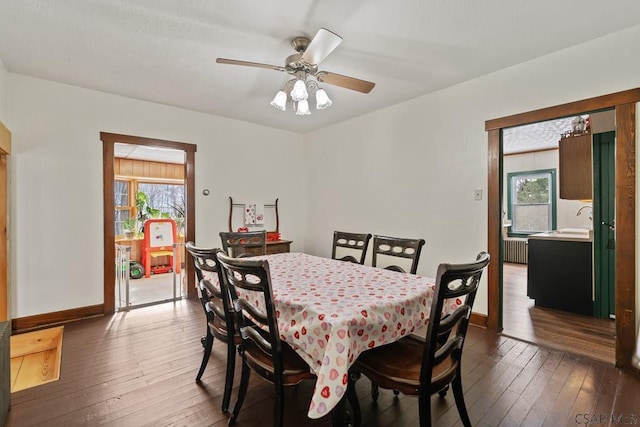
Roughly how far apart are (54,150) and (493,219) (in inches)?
177

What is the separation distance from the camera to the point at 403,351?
1.61 metres

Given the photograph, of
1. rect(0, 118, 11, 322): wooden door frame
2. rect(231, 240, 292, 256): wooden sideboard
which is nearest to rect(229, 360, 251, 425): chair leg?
rect(0, 118, 11, 322): wooden door frame

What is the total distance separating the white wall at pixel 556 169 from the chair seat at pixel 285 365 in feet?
20.8

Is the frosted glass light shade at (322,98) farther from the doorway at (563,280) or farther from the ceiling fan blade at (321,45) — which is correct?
the doorway at (563,280)

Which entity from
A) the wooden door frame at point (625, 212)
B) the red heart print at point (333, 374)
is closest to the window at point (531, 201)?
the wooden door frame at point (625, 212)

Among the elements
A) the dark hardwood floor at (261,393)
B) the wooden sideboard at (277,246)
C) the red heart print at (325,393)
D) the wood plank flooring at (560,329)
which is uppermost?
the wooden sideboard at (277,246)

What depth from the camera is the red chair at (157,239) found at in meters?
5.68

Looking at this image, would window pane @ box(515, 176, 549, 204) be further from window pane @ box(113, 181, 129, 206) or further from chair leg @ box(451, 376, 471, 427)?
window pane @ box(113, 181, 129, 206)

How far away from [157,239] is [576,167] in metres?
6.51

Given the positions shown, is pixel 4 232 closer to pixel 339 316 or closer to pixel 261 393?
pixel 261 393


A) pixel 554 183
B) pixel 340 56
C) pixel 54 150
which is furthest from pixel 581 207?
pixel 54 150

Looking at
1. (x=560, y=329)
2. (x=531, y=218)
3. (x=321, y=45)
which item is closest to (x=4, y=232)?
(x=321, y=45)

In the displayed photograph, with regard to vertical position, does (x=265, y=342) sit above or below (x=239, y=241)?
below

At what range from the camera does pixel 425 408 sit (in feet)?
4.28
